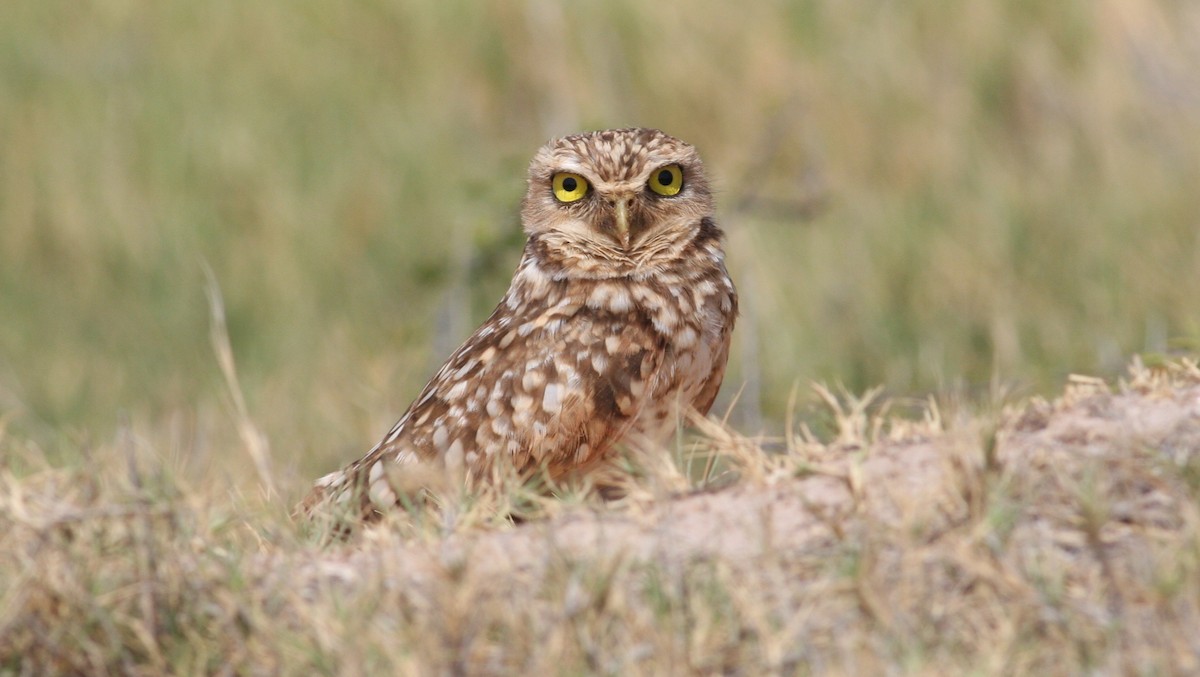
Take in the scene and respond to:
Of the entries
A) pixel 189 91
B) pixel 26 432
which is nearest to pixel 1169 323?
pixel 26 432

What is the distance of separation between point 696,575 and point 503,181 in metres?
4.02

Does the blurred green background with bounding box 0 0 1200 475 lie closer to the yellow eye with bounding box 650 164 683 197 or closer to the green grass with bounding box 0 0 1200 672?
the green grass with bounding box 0 0 1200 672

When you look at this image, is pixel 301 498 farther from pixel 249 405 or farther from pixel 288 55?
pixel 288 55

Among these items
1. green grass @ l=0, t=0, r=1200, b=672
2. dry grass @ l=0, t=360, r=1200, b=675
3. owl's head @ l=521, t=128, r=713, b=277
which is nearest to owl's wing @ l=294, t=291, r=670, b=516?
owl's head @ l=521, t=128, r=713, b=277

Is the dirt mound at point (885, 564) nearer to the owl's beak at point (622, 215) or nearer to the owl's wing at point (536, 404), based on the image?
the owl's wing at point (536, 404)

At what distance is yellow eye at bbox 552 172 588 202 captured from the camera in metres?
4.14

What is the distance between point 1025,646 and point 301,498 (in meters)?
1.96

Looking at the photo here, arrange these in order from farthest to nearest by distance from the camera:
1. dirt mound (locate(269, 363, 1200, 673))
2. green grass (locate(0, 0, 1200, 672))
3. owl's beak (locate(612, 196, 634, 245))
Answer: green grass (locate(0, 0, 1200, 672)) → owl's beak (locate(612, 196, 634, 245)) → dirt mound (locate(269, 363, 1200, 673))

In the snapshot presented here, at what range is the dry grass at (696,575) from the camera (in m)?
2.34

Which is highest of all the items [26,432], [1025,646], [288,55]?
[288,55]

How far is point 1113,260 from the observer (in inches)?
263

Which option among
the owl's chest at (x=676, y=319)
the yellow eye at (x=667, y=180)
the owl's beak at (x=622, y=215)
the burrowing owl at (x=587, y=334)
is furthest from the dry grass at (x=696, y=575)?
the yellow eye at (x=667, y=180)

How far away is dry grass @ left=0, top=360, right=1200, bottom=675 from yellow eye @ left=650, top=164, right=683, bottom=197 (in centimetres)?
135

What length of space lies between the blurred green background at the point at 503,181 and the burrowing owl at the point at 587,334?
1739 millimetres
